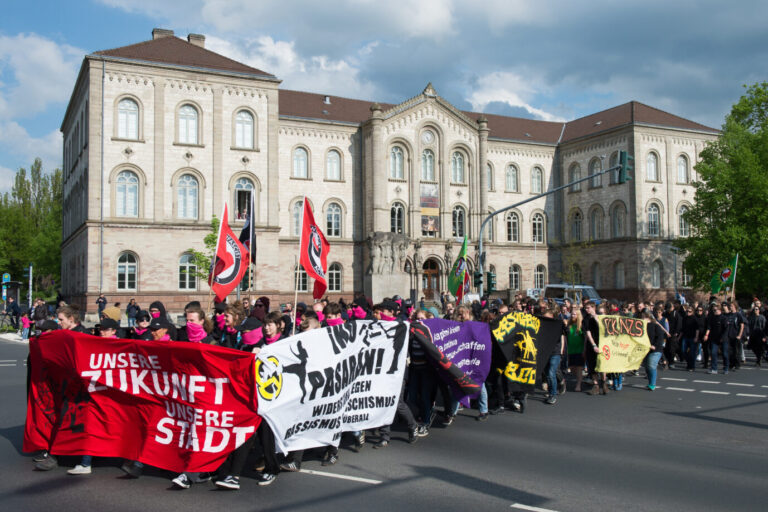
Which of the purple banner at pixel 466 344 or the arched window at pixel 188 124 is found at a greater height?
the arched window at pixel 188 124

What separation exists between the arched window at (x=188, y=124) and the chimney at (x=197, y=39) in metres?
8.61

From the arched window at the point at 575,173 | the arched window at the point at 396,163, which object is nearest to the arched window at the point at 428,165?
the arched window at the point at 396,163

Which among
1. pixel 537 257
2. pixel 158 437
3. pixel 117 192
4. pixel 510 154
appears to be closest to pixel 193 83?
pixel 117 192

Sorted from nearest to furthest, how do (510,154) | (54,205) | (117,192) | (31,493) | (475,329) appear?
1. (31,493)
2. (475,329)
3. (117,192)
4. (510,154)
5. (54,205)

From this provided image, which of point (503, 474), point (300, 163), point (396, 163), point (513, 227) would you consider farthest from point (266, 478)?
point (513, 227)

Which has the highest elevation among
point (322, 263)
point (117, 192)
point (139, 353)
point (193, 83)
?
point (193, 83)

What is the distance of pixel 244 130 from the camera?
3931cm

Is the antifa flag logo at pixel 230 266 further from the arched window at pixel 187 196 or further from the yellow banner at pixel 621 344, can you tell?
the arched window at pixel 187 196

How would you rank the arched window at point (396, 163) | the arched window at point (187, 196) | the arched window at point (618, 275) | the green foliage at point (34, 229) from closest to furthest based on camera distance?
the arched window at point (187, 196) → the arched window at point (396, 163) → the arched window at point (618, 275) → the green foliage at point (34, 229)

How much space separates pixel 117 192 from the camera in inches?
1425

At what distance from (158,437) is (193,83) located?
113ft

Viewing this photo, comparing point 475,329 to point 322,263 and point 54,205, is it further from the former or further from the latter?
point 54,205

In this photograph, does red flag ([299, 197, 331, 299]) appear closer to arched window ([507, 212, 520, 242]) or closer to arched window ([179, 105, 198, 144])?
arched window ([179, 105, 198, 144])

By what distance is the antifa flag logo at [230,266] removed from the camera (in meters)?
13.9
